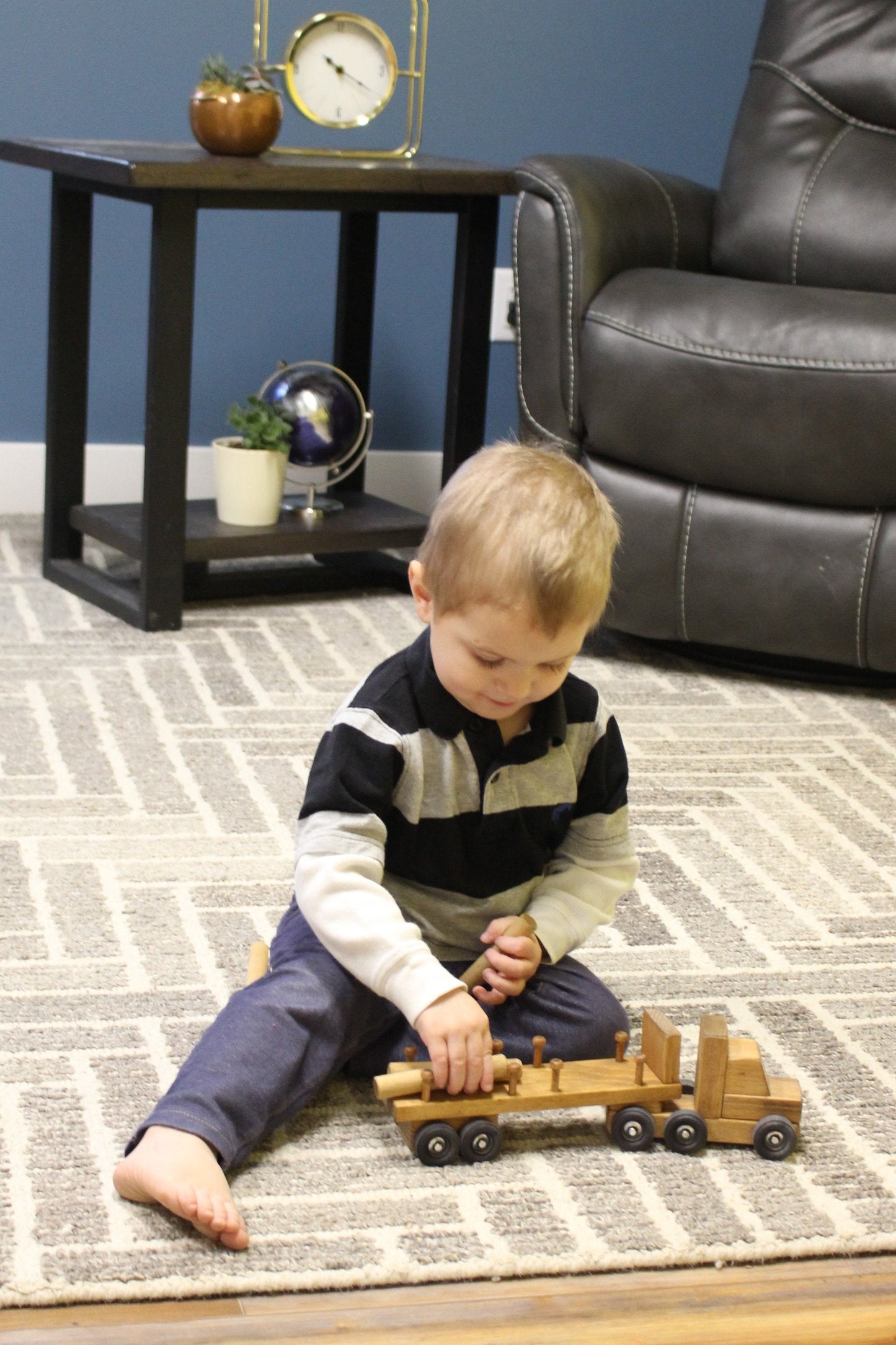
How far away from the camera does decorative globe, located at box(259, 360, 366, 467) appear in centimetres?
245

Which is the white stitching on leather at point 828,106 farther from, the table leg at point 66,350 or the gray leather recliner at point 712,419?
the table leg at point 66,350

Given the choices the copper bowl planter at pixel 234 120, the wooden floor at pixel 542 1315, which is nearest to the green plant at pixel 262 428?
the copper bowl planter at pixel 234 120

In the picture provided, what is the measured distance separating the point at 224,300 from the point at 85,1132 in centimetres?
201

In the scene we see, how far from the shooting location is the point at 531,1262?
3.26ft

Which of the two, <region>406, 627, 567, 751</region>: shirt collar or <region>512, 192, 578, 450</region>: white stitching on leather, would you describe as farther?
<region>512, 192, 578, 450</region>: white stitching on leather

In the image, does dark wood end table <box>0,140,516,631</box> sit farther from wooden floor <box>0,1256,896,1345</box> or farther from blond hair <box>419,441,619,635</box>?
wooden floor <box>0,1256,896,1345</box>

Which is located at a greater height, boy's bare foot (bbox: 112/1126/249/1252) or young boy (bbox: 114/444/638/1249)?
young boy (bbox: 114/444/638/1249)

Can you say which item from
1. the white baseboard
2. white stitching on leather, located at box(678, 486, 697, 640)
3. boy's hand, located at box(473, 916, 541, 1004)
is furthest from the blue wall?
boy's hand, located at box(473, 916, 541, 1004)

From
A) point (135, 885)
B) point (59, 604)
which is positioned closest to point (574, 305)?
point (59, 604)

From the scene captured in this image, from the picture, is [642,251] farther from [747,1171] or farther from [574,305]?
[747,1171]

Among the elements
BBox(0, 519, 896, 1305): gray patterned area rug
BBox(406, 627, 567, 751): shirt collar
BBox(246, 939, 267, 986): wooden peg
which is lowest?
BBox(0, 519, 896, 1305): gray patterned area rug

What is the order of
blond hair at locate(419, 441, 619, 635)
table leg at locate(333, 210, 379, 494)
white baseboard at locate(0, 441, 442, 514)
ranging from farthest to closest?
white baseboard at locate(0, 441, 442, 514), table leg at locate(333, 210, 379, 494), blond hair at locate(419, 441, 619, 635)

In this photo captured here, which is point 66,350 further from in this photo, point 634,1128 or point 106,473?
point 634,1128

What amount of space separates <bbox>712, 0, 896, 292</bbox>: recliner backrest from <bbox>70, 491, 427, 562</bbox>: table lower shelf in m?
0.64
